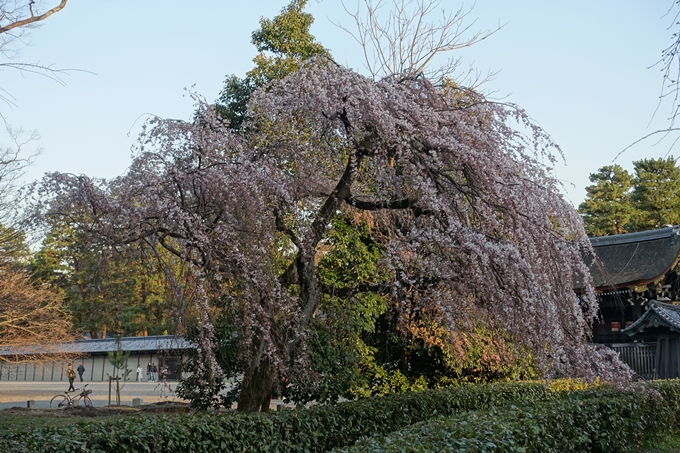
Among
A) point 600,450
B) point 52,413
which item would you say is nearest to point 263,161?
point 600,450

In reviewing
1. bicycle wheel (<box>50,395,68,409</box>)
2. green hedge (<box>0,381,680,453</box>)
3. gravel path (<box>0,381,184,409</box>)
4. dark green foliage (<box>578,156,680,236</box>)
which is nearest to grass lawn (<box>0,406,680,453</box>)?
green hedge (<box>0,381,680,453</box>)

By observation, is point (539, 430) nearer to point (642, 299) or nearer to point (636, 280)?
point (636, 280)

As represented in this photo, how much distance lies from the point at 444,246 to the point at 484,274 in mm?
532

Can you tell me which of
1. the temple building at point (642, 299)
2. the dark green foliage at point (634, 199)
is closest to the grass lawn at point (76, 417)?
the temple building at point (642, 299)

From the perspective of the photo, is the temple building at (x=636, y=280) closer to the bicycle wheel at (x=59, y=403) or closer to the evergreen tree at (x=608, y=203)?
the evergreen tree at (x=608, y=203)

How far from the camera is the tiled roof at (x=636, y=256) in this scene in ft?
55.1

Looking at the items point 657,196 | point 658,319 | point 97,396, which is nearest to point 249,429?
point 658,319

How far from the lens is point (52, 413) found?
15648 millimetres

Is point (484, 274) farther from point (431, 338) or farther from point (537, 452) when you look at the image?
point (431, 338)

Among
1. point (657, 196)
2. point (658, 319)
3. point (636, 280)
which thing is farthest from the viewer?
point (657, 196)

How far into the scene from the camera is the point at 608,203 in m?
30.2

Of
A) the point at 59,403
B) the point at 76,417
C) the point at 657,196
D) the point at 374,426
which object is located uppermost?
the point at 657,196

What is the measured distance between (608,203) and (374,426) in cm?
2626

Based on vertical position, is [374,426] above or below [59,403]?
above
